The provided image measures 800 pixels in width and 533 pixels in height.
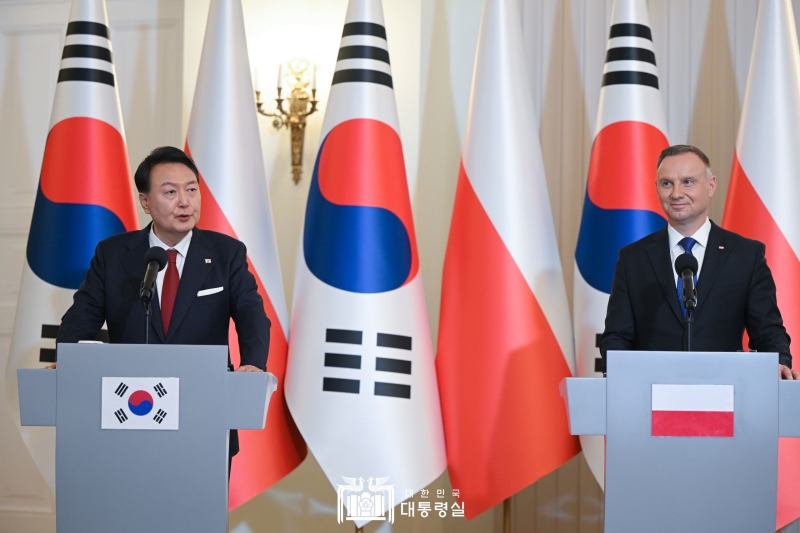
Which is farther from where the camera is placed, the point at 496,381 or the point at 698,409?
the point at 496,381

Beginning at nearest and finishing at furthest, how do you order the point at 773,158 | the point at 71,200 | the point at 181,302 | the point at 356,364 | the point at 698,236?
1. the point at 181,302
2. the point at 698,236
3. the point at 356,364
4. the point at 773,158
5. the point at 71,200

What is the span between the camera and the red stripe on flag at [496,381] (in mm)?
3199

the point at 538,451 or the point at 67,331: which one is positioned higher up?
the point at 67,331

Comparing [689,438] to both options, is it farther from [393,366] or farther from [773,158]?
[773,158]

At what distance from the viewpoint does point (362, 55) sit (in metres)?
3.33

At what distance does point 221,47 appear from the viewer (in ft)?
11.1

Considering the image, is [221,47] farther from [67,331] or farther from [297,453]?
[297,453]

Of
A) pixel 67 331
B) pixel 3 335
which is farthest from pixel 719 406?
pixel 3 335

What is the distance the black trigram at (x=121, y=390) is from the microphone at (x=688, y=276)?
1.30 metres

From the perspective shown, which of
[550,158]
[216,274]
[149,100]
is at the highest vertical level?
[149,100]

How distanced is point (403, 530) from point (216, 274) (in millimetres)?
1936

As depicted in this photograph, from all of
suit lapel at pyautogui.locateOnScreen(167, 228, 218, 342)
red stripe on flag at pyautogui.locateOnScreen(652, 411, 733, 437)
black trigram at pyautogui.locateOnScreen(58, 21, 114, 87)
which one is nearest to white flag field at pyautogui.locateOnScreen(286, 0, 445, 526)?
suit lapel at pyautogui.locateOnScreen(167, 228, 218, 342)

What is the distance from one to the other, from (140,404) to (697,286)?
5.26 ft

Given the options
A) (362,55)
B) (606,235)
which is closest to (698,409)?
(606,235)
